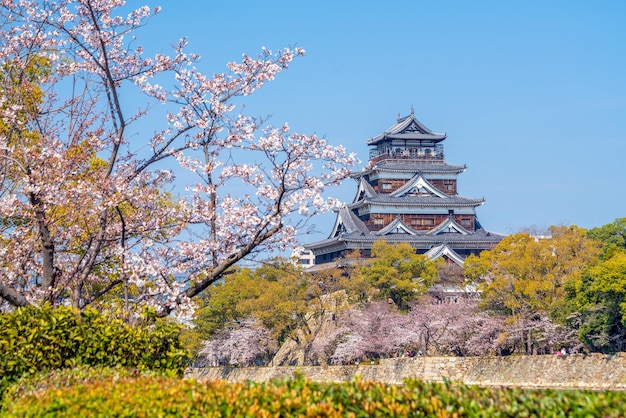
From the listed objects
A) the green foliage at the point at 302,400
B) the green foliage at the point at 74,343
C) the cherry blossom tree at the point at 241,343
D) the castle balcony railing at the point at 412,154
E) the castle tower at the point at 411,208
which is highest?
the castle balcony railing at the point at 412,154

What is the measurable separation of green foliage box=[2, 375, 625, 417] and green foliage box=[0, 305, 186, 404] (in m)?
1.29

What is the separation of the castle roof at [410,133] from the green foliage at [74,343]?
54640mm

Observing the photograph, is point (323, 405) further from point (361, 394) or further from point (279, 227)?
point (279, 227)

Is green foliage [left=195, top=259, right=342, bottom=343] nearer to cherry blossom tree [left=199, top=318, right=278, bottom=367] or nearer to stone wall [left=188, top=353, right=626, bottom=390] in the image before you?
cherry blossom tree [left=199, top=318, right=278, bottom=367]

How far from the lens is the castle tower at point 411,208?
57.6 m

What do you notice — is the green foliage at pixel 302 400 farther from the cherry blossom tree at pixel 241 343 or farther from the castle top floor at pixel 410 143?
the castle top floor at pixel 410 143

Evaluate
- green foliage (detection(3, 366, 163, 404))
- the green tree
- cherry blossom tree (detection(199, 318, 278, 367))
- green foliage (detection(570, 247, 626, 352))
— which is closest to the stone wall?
green foliage (detection(570, 247, 626, 352))

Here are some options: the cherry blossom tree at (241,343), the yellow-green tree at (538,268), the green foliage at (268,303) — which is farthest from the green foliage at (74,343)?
the cherry blossom tree at (241,343)

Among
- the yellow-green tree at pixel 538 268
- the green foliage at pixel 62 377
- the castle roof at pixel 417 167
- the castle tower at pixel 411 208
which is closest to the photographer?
the green foliage at pixel 62 377

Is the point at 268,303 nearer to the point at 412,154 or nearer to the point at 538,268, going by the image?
the point at 538,268

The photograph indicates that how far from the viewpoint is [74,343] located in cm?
920

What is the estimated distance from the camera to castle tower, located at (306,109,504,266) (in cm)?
5756

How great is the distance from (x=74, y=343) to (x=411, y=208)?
51.7m

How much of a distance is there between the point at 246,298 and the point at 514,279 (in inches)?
599
